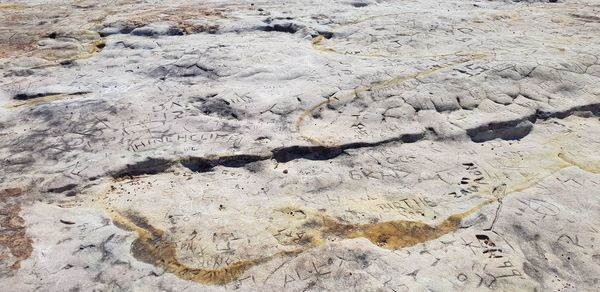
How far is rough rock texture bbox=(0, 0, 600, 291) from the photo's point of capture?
4109 mm

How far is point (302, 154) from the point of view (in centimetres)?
552

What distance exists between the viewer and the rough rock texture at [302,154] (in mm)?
4109

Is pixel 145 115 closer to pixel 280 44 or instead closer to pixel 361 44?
pixel 280 44

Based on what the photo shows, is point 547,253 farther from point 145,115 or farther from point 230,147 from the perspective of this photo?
point 145,115

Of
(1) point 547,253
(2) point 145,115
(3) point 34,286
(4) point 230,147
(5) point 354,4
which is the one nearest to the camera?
(3) point 34,286

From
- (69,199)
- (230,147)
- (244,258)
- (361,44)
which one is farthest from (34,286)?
(361,44)

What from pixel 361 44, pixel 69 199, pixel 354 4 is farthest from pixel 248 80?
pixel 354 4

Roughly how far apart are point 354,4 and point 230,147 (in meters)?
4.95

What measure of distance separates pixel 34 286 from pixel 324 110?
3469 millimetres

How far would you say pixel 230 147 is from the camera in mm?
5547

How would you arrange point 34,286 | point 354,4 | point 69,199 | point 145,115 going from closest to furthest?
point 34,286
point 69,199
point 145,115
point 354,4

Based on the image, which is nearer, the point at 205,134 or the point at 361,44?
the point at 205,134

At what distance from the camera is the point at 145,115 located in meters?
6.04

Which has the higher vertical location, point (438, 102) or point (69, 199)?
point (438, 102)
